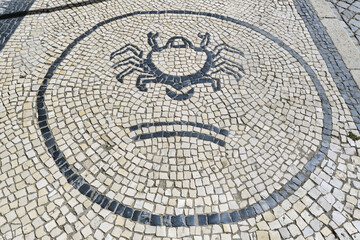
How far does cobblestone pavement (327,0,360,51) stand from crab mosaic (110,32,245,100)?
2.45m

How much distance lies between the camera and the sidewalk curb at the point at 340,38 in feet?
16.6

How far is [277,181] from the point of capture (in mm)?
3574

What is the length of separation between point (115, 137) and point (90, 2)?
148 inches

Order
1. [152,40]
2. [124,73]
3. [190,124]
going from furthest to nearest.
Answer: [152,40] < [124,73] < [190,124]

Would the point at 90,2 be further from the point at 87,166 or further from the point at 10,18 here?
the point at 87,166

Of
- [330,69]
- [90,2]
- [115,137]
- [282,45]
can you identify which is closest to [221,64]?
[282,45]

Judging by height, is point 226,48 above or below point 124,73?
above

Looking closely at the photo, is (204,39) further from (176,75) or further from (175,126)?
(175,126)

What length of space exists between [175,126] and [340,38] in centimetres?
383

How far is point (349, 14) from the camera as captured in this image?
6.19 meters

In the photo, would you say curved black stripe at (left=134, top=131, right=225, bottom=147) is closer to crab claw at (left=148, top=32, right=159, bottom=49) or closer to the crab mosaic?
the crab mosaic

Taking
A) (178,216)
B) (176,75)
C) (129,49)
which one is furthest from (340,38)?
(178,216)

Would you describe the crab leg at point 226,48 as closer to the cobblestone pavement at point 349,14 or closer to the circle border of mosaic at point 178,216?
the circle border of mosaic at point 178,216

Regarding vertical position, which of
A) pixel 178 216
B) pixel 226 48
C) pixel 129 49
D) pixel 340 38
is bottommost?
pixel 178 216
